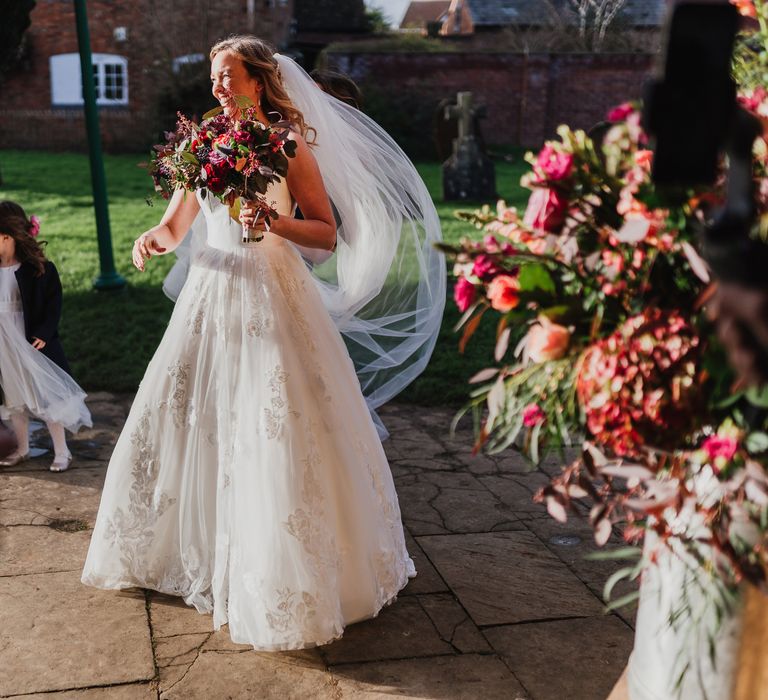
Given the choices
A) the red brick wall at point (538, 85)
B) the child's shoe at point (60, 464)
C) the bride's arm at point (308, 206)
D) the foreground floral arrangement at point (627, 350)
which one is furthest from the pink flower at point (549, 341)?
the red brick wall at point (538, 85)

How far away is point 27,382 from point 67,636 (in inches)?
82.4

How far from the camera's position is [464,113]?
50.5 ft

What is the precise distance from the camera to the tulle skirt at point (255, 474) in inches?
133

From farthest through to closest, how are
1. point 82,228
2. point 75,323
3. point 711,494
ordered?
point 82,228
point 75,323
point 711,494

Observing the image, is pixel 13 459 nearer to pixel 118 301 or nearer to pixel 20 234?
pixel 20 234

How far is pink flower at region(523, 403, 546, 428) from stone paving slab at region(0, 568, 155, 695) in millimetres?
1957

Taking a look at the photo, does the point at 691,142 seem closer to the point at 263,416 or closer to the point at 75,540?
the point at 263,416

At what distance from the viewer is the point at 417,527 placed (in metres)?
4.61

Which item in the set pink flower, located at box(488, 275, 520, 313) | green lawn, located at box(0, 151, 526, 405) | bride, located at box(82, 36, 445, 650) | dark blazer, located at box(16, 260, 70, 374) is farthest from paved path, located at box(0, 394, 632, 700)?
green lawn, located at box(0, 151, 526, 405)

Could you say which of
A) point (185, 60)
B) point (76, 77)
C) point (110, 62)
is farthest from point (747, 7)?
point (110, 62)

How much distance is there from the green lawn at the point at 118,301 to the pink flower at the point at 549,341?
192 inches

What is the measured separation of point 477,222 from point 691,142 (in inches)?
40.2

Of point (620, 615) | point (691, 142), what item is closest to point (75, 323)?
point (620, 615)

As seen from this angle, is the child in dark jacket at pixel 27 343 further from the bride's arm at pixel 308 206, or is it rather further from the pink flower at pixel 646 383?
the pink flower at pixel 646 383
